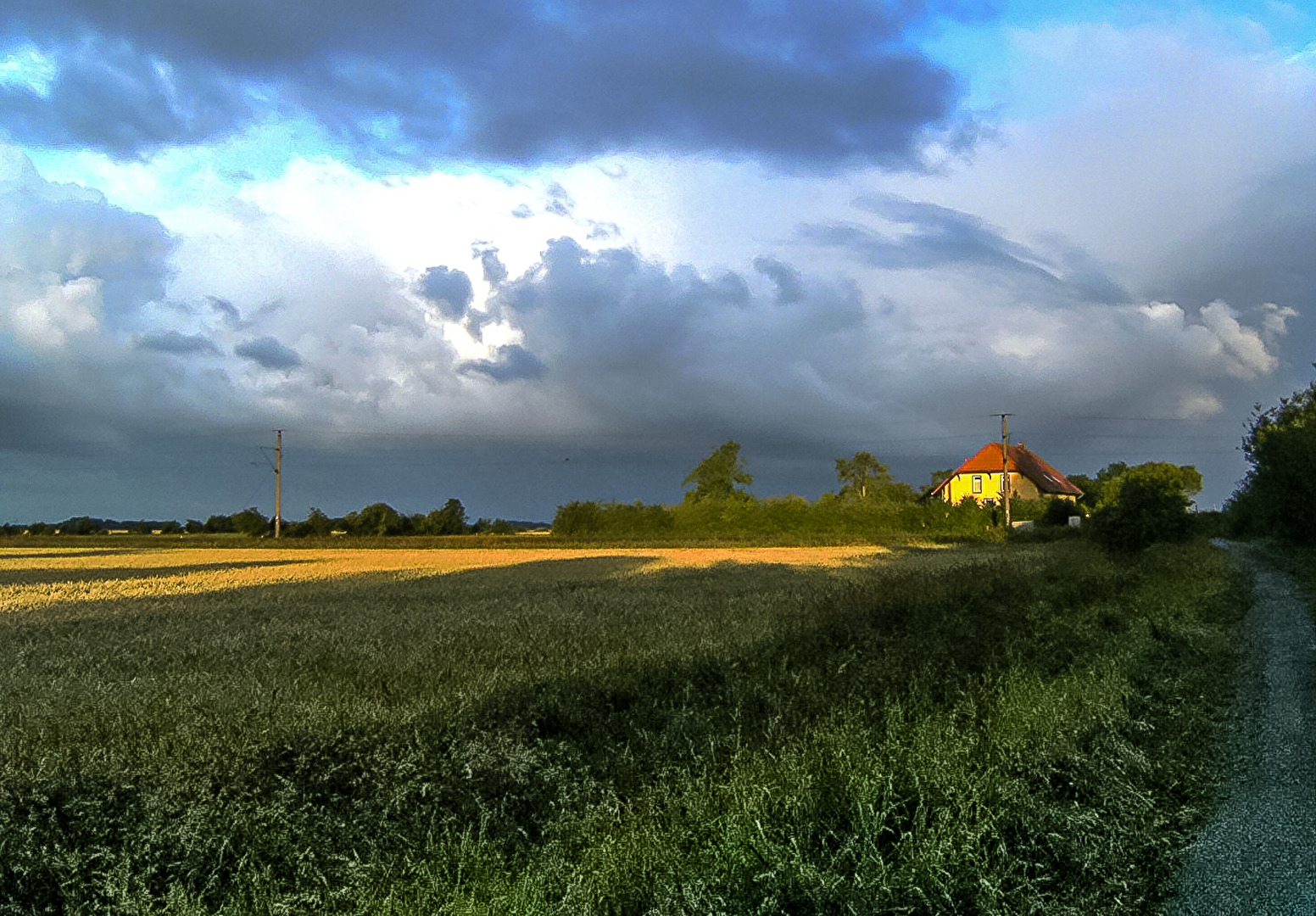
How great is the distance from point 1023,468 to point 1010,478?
2055mm

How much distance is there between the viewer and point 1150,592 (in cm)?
2122

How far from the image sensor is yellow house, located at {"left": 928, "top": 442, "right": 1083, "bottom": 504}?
10819cm

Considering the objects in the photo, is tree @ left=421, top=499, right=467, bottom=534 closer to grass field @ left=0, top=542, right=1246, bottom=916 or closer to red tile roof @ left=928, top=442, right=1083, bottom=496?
red tile roof @ left=928, top=442, right=1083, bottom=496

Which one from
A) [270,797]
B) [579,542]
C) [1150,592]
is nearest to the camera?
[270,797]

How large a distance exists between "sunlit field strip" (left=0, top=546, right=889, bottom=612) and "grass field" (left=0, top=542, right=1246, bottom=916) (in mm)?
13487

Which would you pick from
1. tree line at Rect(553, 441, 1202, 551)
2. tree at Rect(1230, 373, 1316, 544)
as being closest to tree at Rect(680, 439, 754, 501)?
tree line at Rect(553, 441, 1202, 551)

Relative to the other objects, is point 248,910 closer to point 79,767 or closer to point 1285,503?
point 79,767

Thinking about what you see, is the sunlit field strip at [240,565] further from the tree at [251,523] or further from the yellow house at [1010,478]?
the yellow house at [1010,478]

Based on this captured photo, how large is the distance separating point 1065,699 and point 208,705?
26.2ft

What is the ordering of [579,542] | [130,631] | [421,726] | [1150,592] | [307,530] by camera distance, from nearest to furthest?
[421,726] < [130,631] < [1150,592] < [579,542] < [307,530]

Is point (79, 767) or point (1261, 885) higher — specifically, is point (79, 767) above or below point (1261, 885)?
above

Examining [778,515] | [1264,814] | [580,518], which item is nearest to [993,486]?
[778,515]

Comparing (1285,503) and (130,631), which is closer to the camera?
(130,631)

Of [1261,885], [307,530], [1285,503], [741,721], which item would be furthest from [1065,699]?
[307,530]
